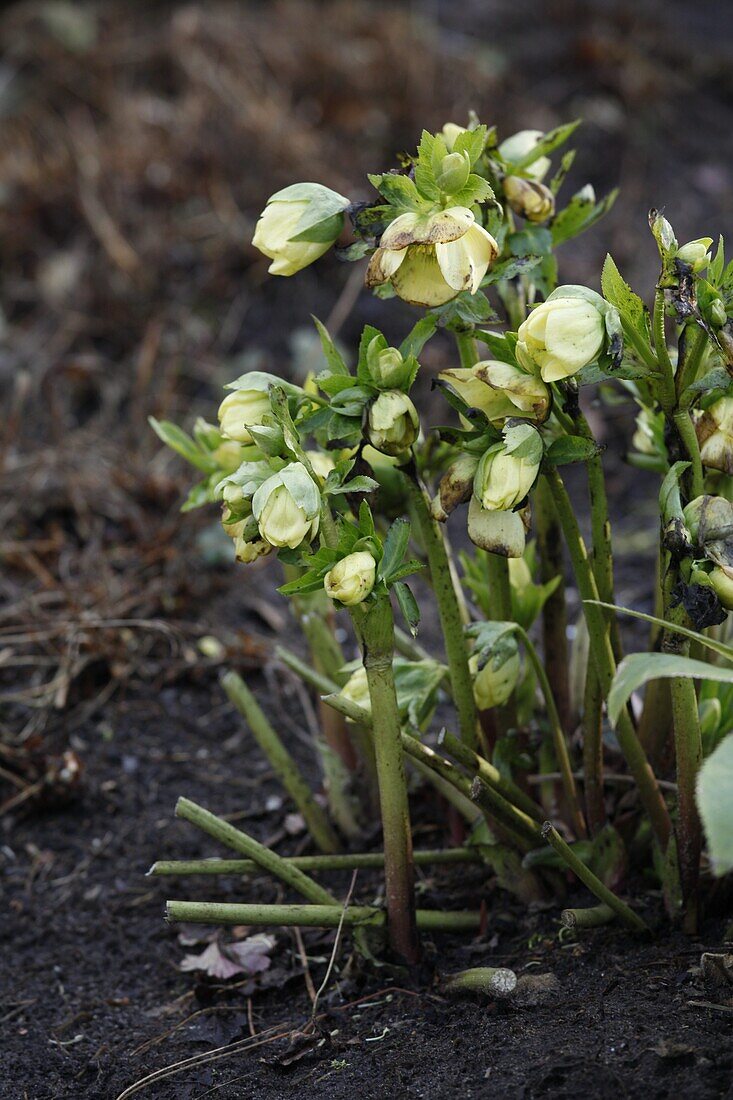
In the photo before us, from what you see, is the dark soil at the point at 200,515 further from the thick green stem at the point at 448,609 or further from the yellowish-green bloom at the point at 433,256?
the yellowish-green bloom at the point at 433,256

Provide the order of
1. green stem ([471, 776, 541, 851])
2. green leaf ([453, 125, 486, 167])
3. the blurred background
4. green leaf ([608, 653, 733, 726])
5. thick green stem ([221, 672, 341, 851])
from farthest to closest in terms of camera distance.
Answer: the blurred background → thick green stem ([221, 672, 341, 851]) → green stem ([471, 776, 541, 851]) → green leaf ([453, 125, 486, 167]) → green leaf ([608, 653, 733, 726])

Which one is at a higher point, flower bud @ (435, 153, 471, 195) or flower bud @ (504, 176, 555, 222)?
flower bud @ (435, 153, 471, 195)

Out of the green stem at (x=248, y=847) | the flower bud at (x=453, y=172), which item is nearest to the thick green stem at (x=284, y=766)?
the green stem at (x=248, y=847)

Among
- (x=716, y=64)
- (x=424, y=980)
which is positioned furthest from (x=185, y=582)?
(x=716, y=64)

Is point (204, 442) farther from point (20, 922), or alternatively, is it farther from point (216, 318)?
point (216, 318)

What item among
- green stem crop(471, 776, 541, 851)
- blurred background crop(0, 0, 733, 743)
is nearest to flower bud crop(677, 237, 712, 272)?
green stem crop(471, 776, 541, 851)

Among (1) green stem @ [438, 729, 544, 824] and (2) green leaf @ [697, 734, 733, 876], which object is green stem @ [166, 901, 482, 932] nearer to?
(1) green stem @ [438, 729, 544, 824]
